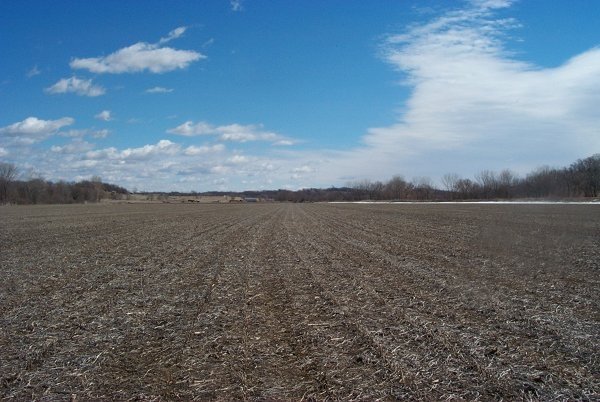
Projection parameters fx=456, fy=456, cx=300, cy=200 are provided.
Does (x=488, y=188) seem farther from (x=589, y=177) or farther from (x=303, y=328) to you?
(x=303, y=328)

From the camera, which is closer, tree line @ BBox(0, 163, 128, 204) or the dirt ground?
the dirt ground

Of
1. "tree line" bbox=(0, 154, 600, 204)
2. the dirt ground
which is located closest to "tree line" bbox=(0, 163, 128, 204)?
"tree line" bbox=(0, 154, 600, 204)

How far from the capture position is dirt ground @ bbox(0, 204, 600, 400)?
570 cm

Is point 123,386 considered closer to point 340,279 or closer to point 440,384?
point 440,384

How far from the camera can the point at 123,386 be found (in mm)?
5715

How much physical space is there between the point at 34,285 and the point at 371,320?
31.2 feet

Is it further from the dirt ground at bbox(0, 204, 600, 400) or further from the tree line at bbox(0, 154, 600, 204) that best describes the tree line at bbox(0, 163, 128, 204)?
the dirt ground at bbox(0, 204, 600, 400)

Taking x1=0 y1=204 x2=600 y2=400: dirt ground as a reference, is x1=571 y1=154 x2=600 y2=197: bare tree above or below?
above

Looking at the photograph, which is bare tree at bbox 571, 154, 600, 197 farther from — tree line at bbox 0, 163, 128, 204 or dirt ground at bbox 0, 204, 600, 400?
tree line at bbox 0, 163, 128, 204

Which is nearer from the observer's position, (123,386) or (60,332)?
(123,386)

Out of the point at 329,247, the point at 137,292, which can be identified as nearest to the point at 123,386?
the point at 137,292

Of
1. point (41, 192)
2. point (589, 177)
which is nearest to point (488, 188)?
point (589, 177)

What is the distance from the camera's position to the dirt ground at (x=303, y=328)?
18.7ft

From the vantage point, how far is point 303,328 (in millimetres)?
8117
